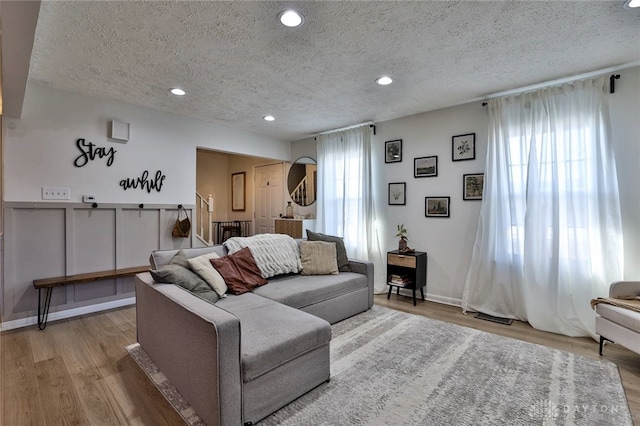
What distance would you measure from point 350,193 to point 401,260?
140cm

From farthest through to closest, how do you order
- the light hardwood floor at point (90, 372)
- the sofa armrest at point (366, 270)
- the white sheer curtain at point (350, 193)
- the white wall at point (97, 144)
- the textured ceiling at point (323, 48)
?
the white sheer curtain at point (350, 193) < the sofa armrest at point (366, 270) < the white wall at point (97, 144) < the textured ceiling at point (323, 48) < the light hardwood floor at point (90, 372)

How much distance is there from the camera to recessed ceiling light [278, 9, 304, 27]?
1.96 meters

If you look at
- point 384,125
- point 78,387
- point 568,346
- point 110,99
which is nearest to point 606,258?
point 568,346

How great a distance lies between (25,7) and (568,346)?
4.43 metres

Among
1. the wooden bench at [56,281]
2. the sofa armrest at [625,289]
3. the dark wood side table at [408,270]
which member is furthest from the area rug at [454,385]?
the wooden bench at [56,281]

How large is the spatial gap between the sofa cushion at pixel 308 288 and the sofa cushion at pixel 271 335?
316 millimetres

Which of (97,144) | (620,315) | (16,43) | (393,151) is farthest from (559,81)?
(97,144)

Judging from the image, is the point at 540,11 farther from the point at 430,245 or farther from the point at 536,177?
the point at 430,245

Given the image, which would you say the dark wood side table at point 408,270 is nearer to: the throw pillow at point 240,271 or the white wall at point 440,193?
the white wall at point 440,193

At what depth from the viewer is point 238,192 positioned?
7.74 metres

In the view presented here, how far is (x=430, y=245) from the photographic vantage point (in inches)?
158

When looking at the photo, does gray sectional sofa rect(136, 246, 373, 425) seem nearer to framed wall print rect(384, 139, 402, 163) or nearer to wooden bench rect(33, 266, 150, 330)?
wooden bench rect(33, 266, 150, 330)

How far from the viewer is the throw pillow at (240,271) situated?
8.84 ft

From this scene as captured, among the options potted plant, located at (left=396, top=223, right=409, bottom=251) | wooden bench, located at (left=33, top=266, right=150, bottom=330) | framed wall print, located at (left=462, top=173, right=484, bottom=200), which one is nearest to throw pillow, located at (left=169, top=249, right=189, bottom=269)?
wooden bench, located at (left=33, top=266, right=150, bottom=330)
